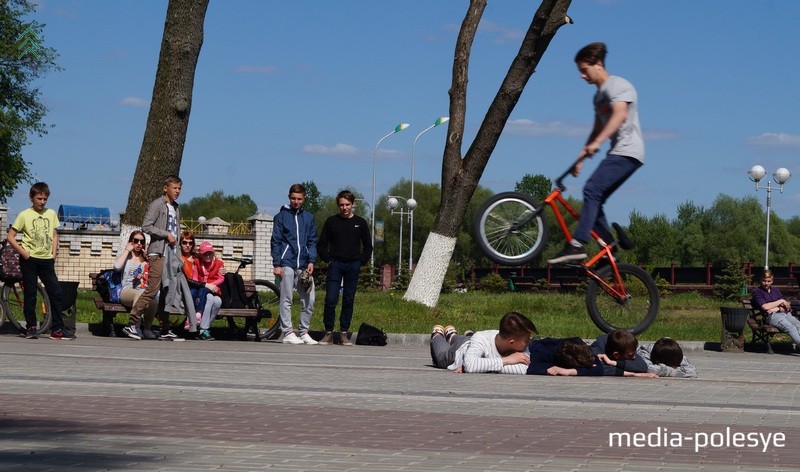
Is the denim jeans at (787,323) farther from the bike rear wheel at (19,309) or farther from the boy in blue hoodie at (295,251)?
the bike rear wheel at (19,309)

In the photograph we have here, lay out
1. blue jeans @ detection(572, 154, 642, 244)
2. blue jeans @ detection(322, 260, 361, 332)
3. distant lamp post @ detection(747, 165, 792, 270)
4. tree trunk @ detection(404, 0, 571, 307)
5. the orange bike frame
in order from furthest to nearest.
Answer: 1. distant lamp post @ detection(747, 165, 792, 270)
2. tree trunk @ detection(404, 0, 571, 307)
3. blue jeans @ detection(322, 260, 361, 332)
4. the orange bike frame
5. blue jeans @ detection(572, 154, 642, 244)

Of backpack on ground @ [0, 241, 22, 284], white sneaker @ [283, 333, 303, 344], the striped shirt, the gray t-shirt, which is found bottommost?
white sneaker @ [283, 333, 303, 344]

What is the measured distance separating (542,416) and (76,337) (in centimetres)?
1121

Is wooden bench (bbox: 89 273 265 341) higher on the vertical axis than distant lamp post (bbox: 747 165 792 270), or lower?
lower

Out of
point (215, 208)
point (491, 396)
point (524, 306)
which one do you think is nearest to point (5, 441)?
point (491, 396)

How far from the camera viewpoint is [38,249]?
16.8 m

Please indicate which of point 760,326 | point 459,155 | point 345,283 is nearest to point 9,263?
point 345,283

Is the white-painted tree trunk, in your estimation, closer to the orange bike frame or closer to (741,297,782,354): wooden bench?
(741,297,782,354): wooden bench

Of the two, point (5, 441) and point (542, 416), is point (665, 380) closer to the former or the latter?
point (542, 416)

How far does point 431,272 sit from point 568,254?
12771 mm

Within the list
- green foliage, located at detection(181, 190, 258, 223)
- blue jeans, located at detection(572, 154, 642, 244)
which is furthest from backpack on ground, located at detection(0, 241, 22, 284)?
green foliage, located at detection(181, 190, 258, 223)

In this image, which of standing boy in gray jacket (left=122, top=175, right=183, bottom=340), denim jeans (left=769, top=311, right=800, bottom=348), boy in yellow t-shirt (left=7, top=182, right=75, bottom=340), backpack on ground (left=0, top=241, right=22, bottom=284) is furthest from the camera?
denim jeans (left=769, top=311, right=800, bottom=348)

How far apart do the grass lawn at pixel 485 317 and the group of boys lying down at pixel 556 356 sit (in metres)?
6.95

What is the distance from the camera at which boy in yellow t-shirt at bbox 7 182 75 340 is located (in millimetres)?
16719
